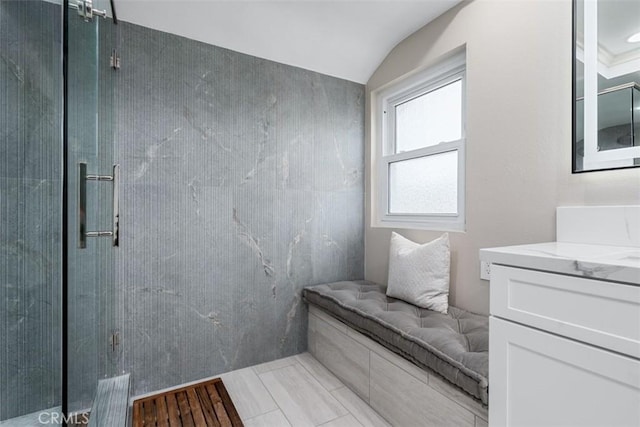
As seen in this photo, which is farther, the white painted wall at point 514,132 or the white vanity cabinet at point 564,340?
the white painted wall at point 514,132

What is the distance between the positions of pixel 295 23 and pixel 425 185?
1.37 m

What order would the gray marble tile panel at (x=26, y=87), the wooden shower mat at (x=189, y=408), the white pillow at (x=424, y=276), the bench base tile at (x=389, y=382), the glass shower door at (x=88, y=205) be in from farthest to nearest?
the white pillow at (x=424, y=276) < the wooden shower mat at (x=189, y=408) < the bench base tile at (x=389, y=382) < the gray marble tile panel at (x=26, y=87) < the glass shower door at (x=88, y=205)

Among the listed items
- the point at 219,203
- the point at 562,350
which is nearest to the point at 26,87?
the point at 219,203

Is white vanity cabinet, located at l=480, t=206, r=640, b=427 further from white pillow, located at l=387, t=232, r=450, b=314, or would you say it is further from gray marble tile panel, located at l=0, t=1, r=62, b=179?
gray marble tile panel, located at l=0, t=1, r=62, b=179

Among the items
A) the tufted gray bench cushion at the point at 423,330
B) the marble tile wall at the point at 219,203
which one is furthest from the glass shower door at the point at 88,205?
the tufted gray bench cushion at the point at 423,330

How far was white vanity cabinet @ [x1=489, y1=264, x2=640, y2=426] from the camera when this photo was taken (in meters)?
0.74

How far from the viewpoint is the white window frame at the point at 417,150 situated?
196 centimetres

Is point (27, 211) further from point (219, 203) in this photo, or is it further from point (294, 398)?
point (294, 398)

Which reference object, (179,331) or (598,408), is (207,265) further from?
(598,408)

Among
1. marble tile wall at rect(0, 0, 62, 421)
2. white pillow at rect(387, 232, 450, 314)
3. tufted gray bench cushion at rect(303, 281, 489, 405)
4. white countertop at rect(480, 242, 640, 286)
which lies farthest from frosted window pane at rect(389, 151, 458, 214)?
marble tile wall at rect(0, 0, 62, 421)

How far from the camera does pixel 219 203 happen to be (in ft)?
6.70

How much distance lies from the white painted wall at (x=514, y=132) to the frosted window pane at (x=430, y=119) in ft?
0.68

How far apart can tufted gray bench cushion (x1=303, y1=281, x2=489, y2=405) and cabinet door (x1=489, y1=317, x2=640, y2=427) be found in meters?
0.12

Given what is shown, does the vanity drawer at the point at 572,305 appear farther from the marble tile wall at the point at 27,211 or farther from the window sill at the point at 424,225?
the marble tile wall at the point at 27,211
